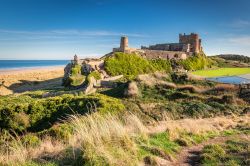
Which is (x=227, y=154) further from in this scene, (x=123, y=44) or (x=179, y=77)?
(x=123, y=44)

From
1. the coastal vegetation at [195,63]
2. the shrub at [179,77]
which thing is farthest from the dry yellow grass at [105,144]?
the coastal vegetation at [195,63]

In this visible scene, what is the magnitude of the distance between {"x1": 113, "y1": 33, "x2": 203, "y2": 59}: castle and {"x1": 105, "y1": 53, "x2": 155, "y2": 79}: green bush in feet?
9.18

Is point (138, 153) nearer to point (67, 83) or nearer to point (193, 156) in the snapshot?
point (193, 156)

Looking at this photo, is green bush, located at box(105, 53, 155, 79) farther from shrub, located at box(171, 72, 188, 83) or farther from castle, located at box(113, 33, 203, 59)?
shrub, located at box(171, 72, 188, 83)

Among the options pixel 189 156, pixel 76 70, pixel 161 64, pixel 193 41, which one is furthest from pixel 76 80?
pixel 193 41

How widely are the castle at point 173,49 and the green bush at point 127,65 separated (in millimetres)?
2799

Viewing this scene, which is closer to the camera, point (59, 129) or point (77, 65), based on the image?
point (59, 129)

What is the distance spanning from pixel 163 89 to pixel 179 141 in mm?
22696

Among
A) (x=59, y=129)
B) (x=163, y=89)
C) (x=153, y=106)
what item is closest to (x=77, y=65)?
(x=163, y=89)

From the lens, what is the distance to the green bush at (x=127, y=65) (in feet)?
151

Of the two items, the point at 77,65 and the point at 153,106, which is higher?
the point at 77,65

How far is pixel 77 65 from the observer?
44.3m

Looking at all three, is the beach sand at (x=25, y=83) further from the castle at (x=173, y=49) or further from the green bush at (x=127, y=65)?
the castle at (x=173, y=49)

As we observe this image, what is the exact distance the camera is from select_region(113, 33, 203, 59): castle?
2104 inches
